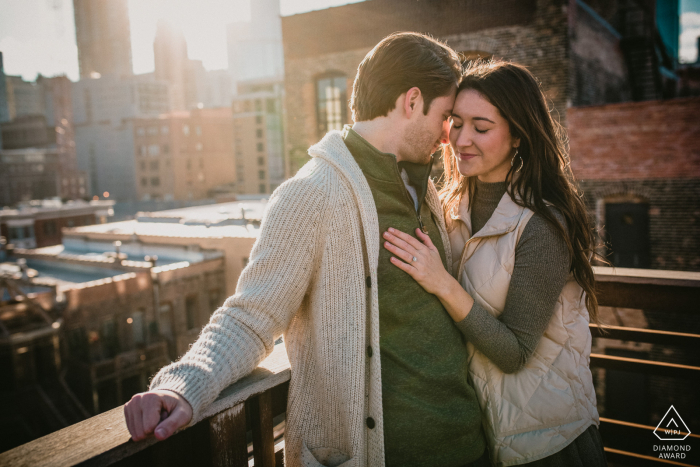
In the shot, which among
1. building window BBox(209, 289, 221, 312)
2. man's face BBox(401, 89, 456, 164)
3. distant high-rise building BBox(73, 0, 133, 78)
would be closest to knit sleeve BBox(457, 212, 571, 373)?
man's face BBox(401, 89, 456, 164)

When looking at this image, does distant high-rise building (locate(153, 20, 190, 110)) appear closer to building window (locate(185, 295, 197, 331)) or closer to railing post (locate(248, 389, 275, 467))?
building window (locate(185, 295, 197, 331))

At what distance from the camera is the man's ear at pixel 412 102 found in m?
1.69

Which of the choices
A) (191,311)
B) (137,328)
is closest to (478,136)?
Answer: (137,328)

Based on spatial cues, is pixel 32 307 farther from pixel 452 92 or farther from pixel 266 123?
pixel 266 123

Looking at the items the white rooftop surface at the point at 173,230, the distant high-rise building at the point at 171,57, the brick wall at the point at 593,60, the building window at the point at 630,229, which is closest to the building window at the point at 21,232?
the white rooftop surface at the point at 173,230

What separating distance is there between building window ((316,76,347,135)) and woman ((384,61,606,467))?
13.1 metres

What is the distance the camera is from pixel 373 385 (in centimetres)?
149

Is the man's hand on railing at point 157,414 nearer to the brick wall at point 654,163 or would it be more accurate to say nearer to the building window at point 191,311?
the brick wall at point 654,163

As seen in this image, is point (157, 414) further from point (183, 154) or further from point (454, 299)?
point (183, 154)

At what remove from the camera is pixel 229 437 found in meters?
1.43

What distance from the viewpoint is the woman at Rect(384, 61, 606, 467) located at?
164 centimetres

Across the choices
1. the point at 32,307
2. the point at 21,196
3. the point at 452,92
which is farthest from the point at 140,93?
the point at 452,92

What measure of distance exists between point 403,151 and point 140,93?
289 feet

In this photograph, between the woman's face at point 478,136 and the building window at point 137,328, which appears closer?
the woman's face at point 478,136
